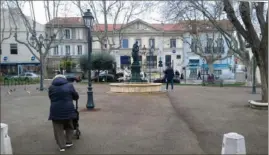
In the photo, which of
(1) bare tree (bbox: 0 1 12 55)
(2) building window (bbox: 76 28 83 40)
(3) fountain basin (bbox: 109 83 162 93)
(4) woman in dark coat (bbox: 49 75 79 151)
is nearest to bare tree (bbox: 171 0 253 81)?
(3) fountain basin (bbox: 109 83 162 93)

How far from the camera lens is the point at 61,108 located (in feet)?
19.7

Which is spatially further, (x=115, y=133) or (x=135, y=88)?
(x=135, y=88)

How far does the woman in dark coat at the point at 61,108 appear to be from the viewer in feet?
19.6

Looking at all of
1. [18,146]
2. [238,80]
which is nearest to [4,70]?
[238,80]

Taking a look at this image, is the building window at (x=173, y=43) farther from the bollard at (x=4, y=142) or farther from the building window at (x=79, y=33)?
the bollard at (x=4, y=142)

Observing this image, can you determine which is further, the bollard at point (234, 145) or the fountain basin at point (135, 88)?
the fountain basin at point (135, 88)

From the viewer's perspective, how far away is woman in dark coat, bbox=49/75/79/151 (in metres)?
5.98

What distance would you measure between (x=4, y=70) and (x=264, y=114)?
5107cm

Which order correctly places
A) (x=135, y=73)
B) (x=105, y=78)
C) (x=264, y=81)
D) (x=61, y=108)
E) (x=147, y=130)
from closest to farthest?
(x=61, y=108)
(x=147, y=130)
(x=264, y=81)
(x=135, y=73)
(x=105, y=78)

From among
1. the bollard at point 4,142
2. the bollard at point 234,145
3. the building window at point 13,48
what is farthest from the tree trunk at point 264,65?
the building window at point 13,48

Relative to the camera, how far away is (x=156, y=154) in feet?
19.2

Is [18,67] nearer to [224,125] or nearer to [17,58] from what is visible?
[17,58]

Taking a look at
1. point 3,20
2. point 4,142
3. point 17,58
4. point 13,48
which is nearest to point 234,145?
point 4,142

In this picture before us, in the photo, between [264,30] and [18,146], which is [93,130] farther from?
[264,30]
